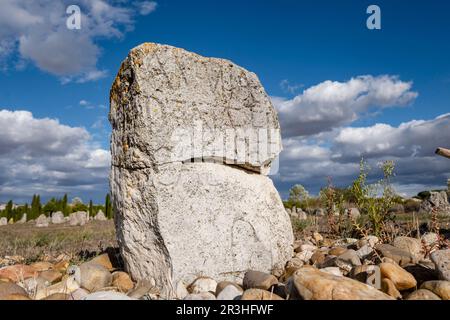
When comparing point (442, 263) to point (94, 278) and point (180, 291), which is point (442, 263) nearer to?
point (180, 291)

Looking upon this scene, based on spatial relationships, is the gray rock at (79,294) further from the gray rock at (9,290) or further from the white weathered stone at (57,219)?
the white weathered stone at (57,219)

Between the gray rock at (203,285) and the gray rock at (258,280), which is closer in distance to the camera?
the gray rock at (258,280)

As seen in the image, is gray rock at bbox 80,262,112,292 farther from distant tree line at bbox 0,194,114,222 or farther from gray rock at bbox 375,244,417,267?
distant tree line at bbox 0,194,114,222

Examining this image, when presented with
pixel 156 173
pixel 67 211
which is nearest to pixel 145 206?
pixel 156 173

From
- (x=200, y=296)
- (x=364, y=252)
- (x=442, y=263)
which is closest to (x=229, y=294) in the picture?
(x=200, y=296)

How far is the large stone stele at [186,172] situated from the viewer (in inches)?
213

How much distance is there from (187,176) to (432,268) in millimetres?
3430

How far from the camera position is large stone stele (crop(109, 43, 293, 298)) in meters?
5.42

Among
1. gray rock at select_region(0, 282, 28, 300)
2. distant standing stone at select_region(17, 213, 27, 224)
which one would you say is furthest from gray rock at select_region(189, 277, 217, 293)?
distant standing stone at select_region(17, 213, 27, 224)

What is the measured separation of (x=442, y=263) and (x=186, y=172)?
332 cm

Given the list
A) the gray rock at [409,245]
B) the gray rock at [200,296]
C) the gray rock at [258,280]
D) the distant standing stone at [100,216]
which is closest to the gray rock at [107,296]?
the gray rock at [200,296]

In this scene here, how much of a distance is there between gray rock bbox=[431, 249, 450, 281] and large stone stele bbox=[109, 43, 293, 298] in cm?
217

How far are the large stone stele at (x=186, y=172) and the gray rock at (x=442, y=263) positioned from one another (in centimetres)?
217
